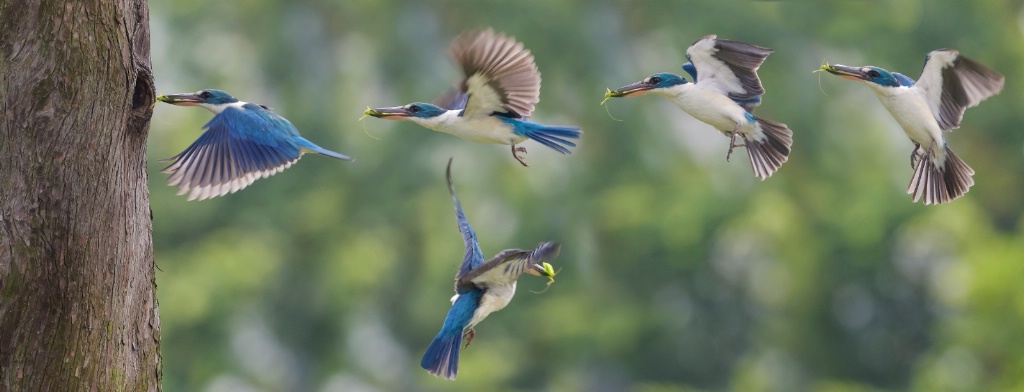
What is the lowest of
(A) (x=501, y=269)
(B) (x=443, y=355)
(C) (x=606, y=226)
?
(B) (x=443, y=355)

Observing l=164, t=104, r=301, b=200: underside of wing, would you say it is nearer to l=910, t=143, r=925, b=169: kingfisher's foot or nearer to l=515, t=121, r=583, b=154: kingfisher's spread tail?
l=515, t=121, r=583, b=154: kingfisher's spread tail

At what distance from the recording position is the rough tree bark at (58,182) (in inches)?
186

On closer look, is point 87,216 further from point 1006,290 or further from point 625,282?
point 1006,290

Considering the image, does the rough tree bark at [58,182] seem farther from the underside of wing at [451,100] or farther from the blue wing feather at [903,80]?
the blue wing feather at [903,80]

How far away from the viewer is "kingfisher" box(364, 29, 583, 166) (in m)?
5.34

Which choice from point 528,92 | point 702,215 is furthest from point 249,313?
point 528,92

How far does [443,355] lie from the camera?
17.2 feet

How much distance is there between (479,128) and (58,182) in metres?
1.75

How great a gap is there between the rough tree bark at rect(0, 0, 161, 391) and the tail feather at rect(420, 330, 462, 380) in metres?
1.26

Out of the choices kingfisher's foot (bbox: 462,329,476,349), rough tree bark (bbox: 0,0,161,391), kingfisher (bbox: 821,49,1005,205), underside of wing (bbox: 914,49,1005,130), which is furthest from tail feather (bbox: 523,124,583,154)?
rough tree bark (bbox: 0,0,161,391)

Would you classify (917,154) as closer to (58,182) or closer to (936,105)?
(936,105)

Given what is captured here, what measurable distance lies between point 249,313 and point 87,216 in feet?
39.3

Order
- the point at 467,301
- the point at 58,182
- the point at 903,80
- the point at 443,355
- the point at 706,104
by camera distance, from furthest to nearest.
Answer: the point at 903,80 → the point at 706,104 → the point at 467,301 → the point at 443,355 → the point at 58,182

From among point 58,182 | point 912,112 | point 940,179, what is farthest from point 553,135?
point 58,182
